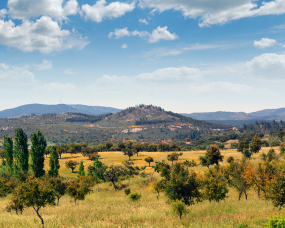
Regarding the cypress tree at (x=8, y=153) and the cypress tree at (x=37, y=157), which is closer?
the cypress tree at (x=37, y=157)

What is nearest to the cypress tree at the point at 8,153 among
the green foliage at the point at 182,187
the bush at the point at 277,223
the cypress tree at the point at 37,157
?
the cypress tree at the point at 37,157

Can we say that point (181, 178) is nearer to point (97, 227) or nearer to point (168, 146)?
point (97, 227)

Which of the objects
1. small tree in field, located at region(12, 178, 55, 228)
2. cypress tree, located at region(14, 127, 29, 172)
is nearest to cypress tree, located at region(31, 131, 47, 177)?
cypress tree, located at region(14, 127, 29, 172)

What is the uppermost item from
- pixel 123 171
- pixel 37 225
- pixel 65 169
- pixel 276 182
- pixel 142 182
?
pixel 276 182

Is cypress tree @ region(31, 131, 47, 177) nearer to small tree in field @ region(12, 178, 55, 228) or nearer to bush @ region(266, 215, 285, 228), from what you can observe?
small tree in field @ region(12, 178, 55, 228)

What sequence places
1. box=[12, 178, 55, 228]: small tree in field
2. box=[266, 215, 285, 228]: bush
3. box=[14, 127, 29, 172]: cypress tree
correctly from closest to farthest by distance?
box=[266, 215, 285, 228]: bush < box=[12, 178, 55, 228]: small tree in field < box=[14, 127, 29, 172]: cypress tree

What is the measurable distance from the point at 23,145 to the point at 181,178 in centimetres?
6904

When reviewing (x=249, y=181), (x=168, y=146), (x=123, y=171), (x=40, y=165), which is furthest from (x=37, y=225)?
(x=168, y=146)

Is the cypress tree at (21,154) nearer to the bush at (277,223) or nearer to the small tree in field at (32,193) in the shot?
the small tree in field at (32,193)

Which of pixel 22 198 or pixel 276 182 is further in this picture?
pixel 276 182

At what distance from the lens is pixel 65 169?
10962cm

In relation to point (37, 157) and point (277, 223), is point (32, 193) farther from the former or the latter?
point (37, 157)

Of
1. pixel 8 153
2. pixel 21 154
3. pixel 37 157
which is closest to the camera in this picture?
pixel 37 157

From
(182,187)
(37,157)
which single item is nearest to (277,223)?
(182,187)
